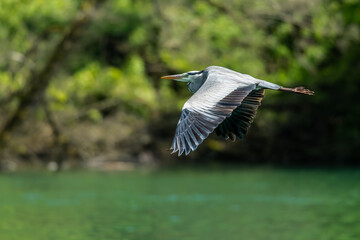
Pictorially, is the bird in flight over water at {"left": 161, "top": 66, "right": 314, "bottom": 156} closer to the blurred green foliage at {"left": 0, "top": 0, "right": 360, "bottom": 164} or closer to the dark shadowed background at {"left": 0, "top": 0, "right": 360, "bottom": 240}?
the dark shadowed background at {"left": 0, "top": 0, "right": 360, "bottom": 240}

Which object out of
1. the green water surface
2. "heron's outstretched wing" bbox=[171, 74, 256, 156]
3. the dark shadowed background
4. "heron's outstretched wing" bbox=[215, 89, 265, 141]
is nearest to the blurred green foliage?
the dark shadowed background

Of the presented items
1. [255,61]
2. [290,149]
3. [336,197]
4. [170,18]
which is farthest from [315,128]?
[336,197]

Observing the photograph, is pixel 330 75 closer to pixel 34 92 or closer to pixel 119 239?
pixel 34 92

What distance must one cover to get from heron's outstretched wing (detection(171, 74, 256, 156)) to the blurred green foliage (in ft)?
56.1

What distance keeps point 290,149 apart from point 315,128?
4.26 ft

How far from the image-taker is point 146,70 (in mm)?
30844

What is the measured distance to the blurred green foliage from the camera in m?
25.1

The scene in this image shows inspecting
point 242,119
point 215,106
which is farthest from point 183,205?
point 215,106

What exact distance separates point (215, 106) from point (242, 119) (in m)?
1.31

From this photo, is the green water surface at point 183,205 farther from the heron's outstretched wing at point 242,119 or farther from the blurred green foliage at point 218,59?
the heron's outstretched wing at point 242,119

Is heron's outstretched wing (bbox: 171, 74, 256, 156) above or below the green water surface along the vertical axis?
above

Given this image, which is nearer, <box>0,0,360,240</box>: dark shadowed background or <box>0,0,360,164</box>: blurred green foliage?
<box>0,0,360,240</box>: dark shadowed background

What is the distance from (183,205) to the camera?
1708 centimetres

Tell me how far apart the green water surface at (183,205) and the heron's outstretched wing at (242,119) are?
16.4ft
